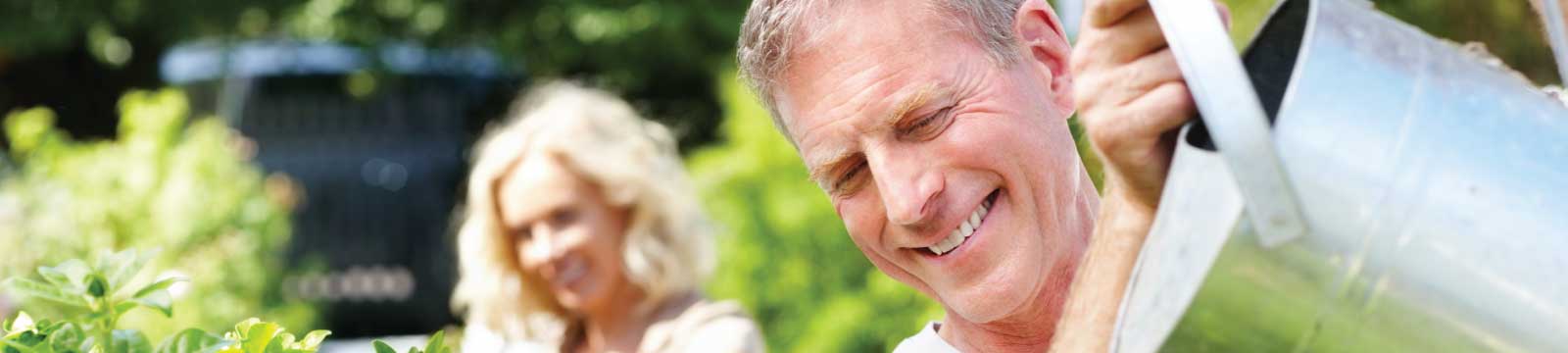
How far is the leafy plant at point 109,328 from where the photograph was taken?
1153mm

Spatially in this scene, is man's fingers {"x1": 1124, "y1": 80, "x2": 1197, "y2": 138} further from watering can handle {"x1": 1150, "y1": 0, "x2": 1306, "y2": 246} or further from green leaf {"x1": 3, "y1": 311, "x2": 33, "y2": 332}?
green leaf {"x1": 3, "y1": 311, "x2": 33, "y2": 332}

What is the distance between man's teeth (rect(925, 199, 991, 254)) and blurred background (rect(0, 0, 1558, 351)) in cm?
322

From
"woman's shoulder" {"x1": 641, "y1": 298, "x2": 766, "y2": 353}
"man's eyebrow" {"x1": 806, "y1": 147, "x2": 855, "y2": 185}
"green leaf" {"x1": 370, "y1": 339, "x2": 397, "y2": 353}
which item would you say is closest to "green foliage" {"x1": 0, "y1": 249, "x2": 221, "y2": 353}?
"green leaf" {"x1": 370, "y1": 339, "x2": 397, "y2": 353}

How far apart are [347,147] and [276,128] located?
1.24 ft

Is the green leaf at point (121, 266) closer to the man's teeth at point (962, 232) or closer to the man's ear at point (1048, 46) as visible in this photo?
the man's teeth at point (962, 232)

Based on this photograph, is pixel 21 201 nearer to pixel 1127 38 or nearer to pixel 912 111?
pixel 912 111

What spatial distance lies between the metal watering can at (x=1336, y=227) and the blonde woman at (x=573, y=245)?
2.59 meters

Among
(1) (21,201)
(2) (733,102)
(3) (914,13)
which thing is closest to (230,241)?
(1) (21,201)

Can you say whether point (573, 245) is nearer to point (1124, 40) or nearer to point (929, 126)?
point (929, 126)

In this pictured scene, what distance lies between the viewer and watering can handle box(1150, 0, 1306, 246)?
2.67 ft

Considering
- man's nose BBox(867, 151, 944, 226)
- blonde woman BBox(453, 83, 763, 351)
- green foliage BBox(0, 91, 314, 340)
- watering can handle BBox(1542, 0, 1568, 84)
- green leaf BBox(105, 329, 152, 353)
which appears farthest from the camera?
green foliage BBox(0, 91, 314, 340)

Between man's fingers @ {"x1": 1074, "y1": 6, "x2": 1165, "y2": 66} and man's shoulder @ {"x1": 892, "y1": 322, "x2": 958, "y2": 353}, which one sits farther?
man's shoulder @ {"x1": 892, "y1": 322, "x2": 958, "y2": 353}

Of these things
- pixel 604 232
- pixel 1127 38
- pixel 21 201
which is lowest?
pixel 604 232

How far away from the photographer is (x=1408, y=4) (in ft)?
16.4
